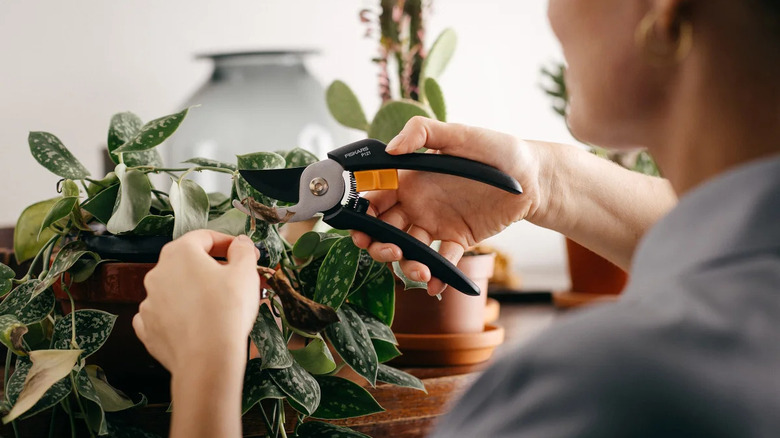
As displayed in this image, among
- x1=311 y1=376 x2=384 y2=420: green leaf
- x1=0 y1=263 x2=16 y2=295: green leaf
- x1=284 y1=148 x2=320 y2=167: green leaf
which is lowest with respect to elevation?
x1=311 y1=376 x2=384 y2=420: green leaf

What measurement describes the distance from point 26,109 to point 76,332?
3.28 feet

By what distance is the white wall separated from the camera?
4.80 feet

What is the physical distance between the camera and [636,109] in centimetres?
39

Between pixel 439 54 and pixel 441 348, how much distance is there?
1.24ft

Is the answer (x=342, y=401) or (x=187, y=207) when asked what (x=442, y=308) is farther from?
(x=187, y=207)

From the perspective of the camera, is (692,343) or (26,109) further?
(26,109)

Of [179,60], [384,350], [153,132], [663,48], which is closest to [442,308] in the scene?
[384,350]

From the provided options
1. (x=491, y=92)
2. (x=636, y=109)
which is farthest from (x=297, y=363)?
(x=491, y=92)

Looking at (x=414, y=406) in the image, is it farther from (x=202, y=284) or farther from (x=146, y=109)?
(x=146, y=109)

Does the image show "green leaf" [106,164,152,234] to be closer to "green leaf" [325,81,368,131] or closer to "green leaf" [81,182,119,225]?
"green leaf" [81,182,119,225]

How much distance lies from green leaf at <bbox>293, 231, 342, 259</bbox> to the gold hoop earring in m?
0.36

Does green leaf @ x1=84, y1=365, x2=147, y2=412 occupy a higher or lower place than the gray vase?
lower

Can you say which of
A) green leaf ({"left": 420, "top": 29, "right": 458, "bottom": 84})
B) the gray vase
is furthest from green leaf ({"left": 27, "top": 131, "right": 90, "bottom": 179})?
the gray vase

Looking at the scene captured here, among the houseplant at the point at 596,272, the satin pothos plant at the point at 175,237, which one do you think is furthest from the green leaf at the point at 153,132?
the houseplant at the point at 596,272
